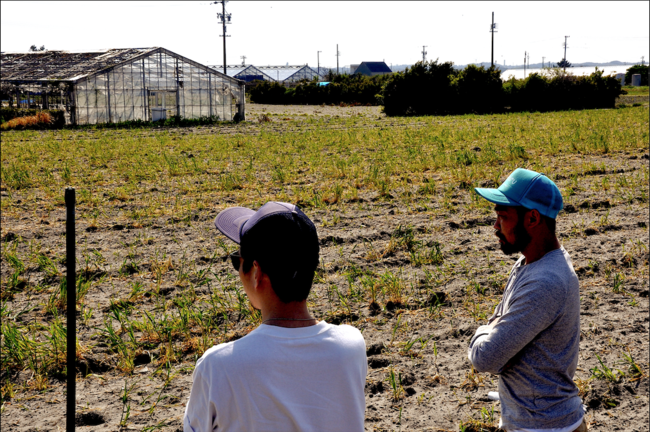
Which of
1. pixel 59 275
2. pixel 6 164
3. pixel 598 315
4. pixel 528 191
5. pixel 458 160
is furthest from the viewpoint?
pixel 6 164

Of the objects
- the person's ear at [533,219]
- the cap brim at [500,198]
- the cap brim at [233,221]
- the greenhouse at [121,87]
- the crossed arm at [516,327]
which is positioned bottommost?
the crossed arm at [516,327]

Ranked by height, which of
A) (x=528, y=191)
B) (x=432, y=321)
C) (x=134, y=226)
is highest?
(x=528, y=191)

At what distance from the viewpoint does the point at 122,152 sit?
15.2 metres

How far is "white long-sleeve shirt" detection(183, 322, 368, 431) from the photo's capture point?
150 cm

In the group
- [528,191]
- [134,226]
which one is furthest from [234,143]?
[528,191]

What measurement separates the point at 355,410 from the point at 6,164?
13556 millimetres

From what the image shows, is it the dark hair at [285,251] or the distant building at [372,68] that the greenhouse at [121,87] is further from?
the distant building at [372,68]

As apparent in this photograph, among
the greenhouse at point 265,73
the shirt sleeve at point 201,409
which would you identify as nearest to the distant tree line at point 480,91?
the shirt sleeve at point 201,409

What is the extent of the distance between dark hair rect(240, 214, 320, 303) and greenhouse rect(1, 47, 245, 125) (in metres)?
27.8

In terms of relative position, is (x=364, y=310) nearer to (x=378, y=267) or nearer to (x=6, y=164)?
(x=378, y=267)

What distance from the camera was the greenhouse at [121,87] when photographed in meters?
27.5

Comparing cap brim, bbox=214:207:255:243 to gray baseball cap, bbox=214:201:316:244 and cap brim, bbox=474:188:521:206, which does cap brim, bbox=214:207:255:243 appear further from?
cap brim, bbox=474:188:521:206

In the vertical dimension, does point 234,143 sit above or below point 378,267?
above

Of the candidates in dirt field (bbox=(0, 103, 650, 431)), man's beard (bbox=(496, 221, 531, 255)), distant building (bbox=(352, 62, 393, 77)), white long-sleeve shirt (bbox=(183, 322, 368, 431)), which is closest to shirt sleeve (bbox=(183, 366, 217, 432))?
white long-sleeve shirt (bbox=(183, 322, 368, 431))
